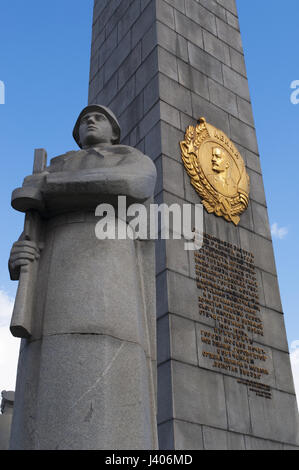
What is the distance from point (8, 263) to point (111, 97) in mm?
11316

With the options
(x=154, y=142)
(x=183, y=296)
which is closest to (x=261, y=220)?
(x=154, y=142)

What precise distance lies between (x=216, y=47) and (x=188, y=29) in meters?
1.18

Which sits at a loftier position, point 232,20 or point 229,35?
point 232,20

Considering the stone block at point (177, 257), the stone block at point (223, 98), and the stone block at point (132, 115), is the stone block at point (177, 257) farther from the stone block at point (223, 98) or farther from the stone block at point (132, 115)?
the stone block at point (223, 98)

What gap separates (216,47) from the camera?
15.2 metres

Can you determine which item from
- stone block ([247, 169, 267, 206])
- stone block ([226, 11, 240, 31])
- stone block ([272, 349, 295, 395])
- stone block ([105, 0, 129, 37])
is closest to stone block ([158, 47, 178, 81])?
stone block ([247, 169, 267, 206])

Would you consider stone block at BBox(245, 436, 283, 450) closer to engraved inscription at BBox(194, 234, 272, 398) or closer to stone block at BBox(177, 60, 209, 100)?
engraved inscription at BBox(194, 234, 272, 398)

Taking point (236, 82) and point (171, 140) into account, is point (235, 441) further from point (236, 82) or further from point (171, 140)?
point (236, 82)

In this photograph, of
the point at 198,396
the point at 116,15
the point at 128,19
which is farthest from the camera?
the point at 116,15

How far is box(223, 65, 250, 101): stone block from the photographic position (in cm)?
1488

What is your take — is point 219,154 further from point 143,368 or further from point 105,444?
point 105,444

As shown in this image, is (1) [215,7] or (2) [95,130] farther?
(1) [215,7]
